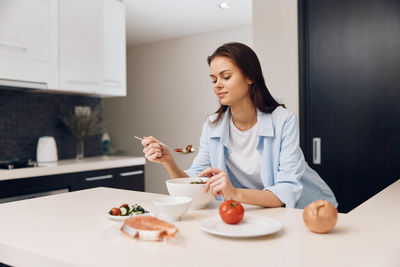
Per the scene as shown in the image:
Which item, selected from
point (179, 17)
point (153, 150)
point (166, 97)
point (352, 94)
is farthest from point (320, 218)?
point (166, 97)

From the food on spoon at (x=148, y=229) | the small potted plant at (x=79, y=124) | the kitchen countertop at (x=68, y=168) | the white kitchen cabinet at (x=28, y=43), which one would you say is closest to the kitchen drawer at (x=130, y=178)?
the kitchen countertop at (x=68, y=168)

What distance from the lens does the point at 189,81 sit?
19.0 feet

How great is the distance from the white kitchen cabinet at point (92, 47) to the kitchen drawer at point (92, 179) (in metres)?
0.76

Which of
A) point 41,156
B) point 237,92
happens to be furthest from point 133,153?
point 237,92

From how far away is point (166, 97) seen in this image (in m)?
6.07

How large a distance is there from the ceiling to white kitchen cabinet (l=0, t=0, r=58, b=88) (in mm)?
1295

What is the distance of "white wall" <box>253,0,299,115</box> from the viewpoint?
2785mm

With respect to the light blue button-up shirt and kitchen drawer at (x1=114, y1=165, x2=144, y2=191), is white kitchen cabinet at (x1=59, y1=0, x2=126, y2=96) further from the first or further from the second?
the light blue button-up shirt

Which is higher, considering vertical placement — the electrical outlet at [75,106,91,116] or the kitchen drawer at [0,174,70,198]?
the electrical outlet at [75,106,91,116]

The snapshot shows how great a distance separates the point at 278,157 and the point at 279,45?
1.52 meters

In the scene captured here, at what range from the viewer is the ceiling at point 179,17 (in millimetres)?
4211

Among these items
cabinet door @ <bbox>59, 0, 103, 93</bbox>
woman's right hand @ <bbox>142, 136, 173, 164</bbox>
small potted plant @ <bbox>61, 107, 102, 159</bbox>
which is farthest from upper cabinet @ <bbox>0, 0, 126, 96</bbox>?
woman's right hand @ <bbox>142, 136, 173, 164</bbox>

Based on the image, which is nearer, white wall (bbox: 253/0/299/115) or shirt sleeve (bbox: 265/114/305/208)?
shirt sleeve (bbox: 265/114/305/208)

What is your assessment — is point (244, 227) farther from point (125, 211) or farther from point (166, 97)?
point (166, 97)
